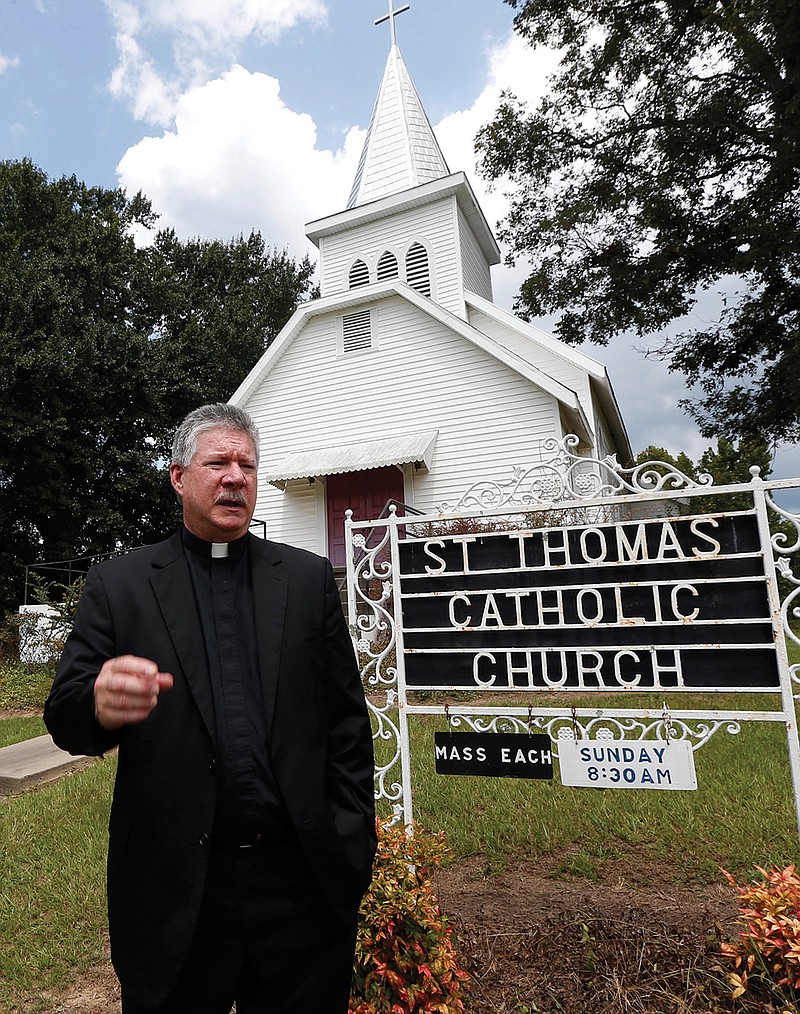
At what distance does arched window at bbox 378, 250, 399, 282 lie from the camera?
48.2 feet

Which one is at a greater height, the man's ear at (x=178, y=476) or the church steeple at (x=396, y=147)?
the church steeple at (x=396, y=147)

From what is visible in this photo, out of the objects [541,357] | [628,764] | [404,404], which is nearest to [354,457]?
[404,404]

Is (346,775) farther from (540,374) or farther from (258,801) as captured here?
(540,374)

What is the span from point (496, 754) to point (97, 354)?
20.1m

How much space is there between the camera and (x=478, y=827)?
13.4ft

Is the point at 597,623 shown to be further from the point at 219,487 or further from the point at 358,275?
the point at 358,275

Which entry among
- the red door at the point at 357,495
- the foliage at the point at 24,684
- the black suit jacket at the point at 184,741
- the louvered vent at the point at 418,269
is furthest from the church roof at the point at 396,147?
the black suit jacket at the point at 184,741

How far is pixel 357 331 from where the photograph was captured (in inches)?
504

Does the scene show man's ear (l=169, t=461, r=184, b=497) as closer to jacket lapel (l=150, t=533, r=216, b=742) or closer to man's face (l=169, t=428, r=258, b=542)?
man's face (l=169, t=428, r=258, b=542)

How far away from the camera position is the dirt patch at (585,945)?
2.30 m

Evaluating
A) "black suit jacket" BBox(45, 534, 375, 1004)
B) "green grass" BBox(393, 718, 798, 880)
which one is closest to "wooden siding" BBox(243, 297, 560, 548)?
"green grass" BBox(393, 718, 798, 880)

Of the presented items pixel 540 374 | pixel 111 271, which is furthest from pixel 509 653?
pixel 111 271

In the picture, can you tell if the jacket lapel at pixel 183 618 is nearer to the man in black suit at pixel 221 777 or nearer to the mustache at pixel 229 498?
the man in black suit at pixel 221 777

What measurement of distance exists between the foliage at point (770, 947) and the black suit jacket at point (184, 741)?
1341 mm
